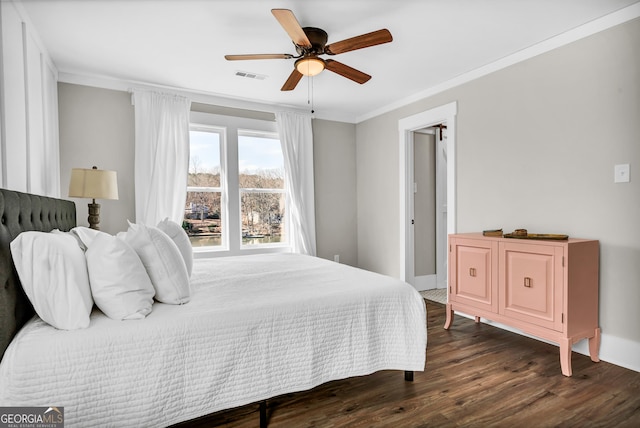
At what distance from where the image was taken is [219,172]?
4.31 m

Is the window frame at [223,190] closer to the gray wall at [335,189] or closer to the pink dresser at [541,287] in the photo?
the gray wall at [335,189]

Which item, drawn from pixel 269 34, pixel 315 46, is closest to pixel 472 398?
pixel 315 46

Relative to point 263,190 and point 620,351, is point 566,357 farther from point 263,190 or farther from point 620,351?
point 263,190

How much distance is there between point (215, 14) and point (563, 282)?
3.04 meters

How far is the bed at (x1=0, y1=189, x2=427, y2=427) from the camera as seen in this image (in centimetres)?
130

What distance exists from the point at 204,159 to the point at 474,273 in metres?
3.26

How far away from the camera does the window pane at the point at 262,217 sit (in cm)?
450

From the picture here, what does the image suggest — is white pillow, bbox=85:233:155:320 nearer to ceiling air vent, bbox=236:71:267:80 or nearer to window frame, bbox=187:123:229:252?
ceiling air vent, bbox=236:71:267:80

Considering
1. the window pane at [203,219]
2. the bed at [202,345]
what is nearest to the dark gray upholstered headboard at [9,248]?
the bed at [202,345]

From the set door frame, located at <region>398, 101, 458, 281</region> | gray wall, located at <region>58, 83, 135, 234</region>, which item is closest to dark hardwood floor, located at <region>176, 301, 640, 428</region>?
door frame, located at <region>398, 101, 458, 281</region>

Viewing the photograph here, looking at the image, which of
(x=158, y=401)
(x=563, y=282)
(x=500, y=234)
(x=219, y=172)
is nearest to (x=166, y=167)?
(x=219, y=172)

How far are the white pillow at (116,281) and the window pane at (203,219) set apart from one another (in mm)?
2586

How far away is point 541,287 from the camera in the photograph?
2.46m

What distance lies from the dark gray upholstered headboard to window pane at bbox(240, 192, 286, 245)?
2.47 meters
